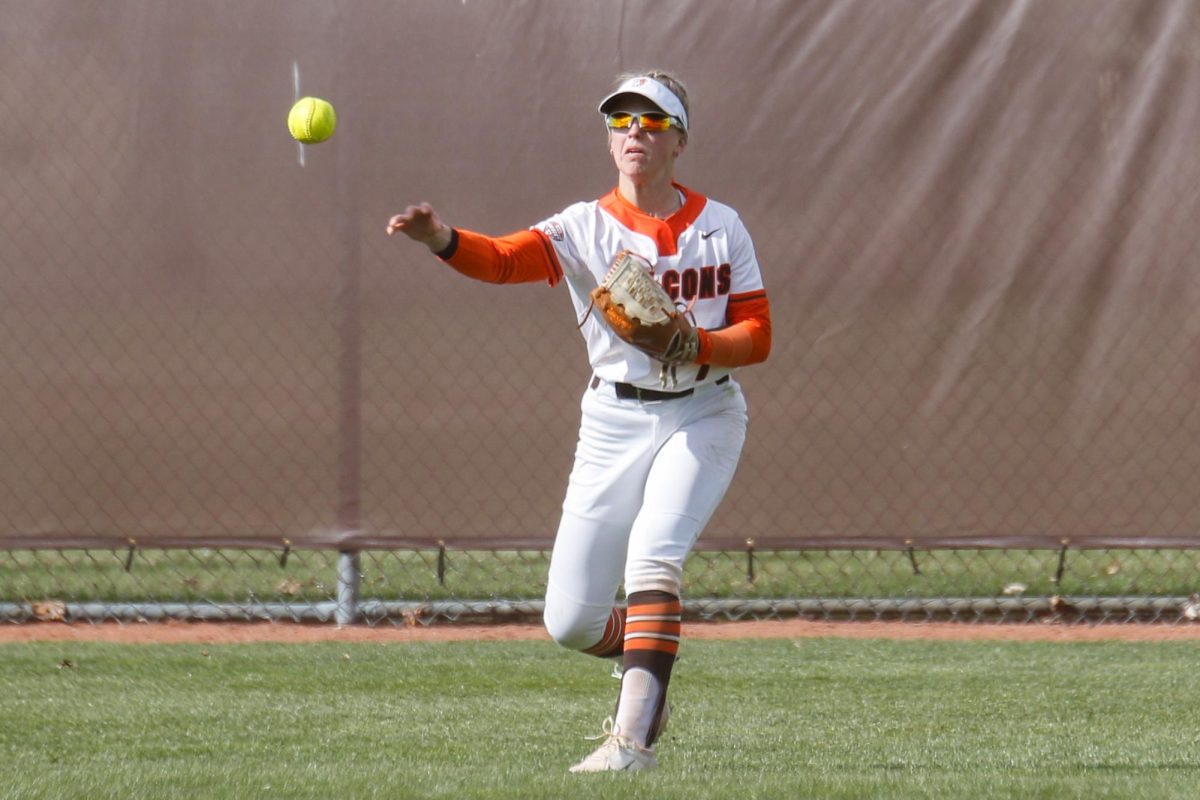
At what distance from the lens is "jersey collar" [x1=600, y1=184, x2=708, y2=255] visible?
172 inches

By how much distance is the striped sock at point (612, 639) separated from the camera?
14.9ft

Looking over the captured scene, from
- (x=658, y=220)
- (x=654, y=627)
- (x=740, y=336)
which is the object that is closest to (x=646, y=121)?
(x=658, y=220)

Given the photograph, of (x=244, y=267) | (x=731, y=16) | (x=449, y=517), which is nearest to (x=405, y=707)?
(x=449, y=517)

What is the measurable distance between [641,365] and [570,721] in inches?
49.6

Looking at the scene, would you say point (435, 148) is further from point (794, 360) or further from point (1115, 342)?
point (1115, 342)

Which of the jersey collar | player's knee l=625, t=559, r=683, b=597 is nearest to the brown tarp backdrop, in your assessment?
the jersey collar

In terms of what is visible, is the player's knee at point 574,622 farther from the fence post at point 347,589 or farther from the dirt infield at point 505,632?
the fence post at point 347,589

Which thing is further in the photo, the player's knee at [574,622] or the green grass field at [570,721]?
the player's knee at [574,622]

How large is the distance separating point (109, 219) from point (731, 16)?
9.10 feet

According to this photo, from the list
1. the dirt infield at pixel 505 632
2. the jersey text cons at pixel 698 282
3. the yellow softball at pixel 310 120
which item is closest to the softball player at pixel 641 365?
the jersey text cons at pixel 698 282

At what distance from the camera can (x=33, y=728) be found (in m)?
4.82

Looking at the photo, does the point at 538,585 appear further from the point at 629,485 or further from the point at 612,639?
the point at 629,485

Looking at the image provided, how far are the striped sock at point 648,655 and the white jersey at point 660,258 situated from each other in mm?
594

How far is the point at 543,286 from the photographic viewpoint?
275 inches
